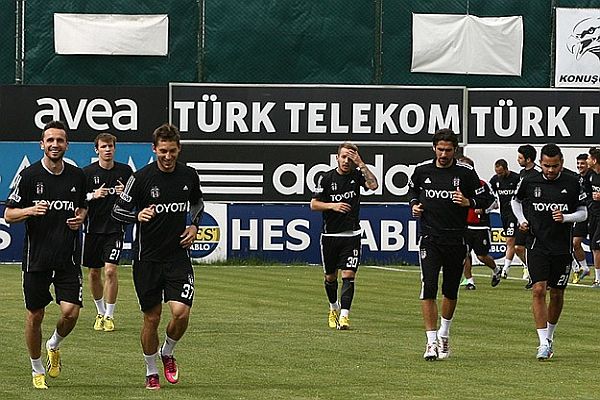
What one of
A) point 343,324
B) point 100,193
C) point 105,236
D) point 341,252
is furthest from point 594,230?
point 100,193

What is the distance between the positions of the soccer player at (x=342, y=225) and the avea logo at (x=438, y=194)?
10.2 feet

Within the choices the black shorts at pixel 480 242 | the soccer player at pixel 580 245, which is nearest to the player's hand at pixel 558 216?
the black shorts at pixel 480 242

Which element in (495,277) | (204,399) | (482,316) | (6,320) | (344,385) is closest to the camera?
(204,399)

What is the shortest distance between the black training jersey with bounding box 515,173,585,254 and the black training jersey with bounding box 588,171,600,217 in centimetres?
1071

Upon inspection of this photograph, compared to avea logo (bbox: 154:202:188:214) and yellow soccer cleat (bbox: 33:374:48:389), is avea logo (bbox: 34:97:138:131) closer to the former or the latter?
yellow soccer cleat (bbox: 33:374:48:389)

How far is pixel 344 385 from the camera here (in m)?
12.5

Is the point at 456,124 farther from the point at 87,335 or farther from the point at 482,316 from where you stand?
the point at 87,335

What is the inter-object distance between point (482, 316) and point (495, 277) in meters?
6.15

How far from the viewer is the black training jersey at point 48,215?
1228cm

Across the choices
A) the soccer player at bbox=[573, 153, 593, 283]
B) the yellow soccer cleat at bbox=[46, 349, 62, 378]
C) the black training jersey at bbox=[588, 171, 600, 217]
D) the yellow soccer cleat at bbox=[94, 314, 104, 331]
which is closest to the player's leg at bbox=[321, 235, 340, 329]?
the yellow soccer cleat at bbox=[94, 314, 104, 331]

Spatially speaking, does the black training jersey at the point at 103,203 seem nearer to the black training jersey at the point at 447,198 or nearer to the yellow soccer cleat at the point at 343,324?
the yellow soccer cleat at the point at 343,324

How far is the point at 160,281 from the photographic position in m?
12.2

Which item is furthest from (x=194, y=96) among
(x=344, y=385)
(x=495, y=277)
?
(x=344, y=385)

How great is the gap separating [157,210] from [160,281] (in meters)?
0.59
